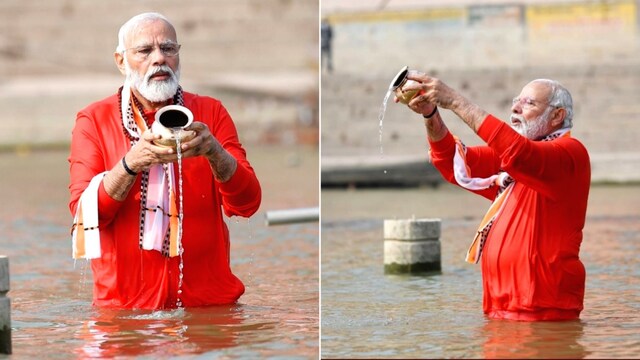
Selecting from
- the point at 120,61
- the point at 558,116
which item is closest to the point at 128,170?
the point at 120,61

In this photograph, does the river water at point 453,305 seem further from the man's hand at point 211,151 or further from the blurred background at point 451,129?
the man's hand at point 211,151

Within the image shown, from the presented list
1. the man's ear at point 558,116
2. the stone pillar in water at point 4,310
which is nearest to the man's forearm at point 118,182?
the stone pillar in water at point 4,310

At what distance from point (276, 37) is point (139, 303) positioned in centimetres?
3130

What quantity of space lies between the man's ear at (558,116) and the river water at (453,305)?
101 cm

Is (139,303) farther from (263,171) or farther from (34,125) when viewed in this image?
A: (34,125)

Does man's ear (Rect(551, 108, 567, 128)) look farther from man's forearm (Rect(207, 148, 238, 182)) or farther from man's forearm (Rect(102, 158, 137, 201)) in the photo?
man's forearm (Rect(102, 158, 137, 201))

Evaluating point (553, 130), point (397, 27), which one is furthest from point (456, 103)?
point (397, 27)

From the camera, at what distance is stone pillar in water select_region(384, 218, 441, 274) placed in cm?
1132

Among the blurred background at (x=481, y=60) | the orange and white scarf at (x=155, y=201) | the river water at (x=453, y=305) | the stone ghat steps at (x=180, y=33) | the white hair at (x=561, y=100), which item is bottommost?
the river water at (x=453, y=305)

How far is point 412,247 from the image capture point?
11297 millimetres

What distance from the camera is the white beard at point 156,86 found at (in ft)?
25.7

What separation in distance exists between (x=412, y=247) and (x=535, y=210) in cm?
340

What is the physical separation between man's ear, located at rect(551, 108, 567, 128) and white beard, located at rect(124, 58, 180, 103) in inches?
74.7

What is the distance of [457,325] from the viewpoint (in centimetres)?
827
